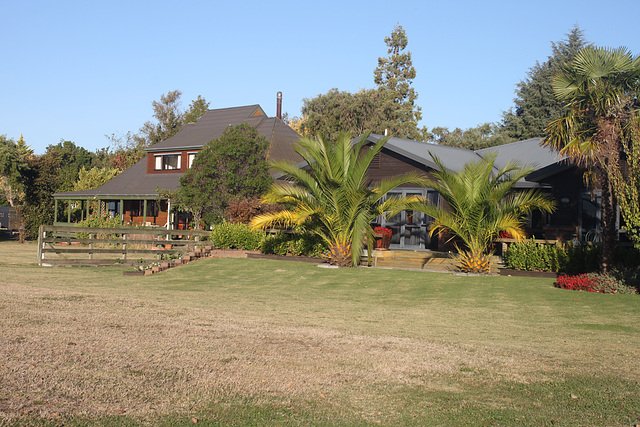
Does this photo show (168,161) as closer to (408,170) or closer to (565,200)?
(408,170)

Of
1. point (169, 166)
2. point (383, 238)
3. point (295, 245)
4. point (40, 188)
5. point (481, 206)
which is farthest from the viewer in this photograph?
point (40, 188)

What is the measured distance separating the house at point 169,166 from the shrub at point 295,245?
1285 centimetres

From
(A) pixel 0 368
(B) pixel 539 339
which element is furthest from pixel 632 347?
(A) pixel 0 368

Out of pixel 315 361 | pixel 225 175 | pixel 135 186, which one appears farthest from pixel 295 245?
pixel 135 186

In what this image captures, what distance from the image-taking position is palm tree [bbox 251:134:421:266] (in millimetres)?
18906

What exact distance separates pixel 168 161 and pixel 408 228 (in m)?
20.9

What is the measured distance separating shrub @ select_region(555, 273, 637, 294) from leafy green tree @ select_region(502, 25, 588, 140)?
29021 mm

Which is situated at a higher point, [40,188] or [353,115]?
[353,115]

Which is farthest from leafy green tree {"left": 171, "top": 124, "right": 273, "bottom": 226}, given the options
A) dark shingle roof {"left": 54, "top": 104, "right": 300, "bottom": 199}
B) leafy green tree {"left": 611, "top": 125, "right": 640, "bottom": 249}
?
leafy green tree {"left": 611, "top": 125, "right": 640, "bottom": 249}

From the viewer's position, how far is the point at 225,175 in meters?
25.2

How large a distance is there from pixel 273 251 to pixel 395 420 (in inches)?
691

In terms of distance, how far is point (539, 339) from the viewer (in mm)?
9125

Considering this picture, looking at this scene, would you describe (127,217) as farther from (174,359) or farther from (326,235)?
(174,359)

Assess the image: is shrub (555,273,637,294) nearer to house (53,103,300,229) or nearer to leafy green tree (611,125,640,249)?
leafy green tree (611,125,640,249)
